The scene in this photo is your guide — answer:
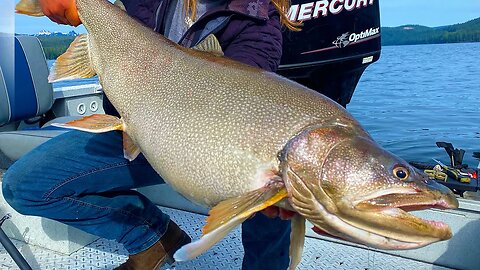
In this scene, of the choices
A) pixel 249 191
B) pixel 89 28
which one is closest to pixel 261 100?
pixel 249 191

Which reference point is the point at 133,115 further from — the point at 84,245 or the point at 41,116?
the point at 41,116

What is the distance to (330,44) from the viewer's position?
3959 millimetres

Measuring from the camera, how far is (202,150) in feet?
5.60

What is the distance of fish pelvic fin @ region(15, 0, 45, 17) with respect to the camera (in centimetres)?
231

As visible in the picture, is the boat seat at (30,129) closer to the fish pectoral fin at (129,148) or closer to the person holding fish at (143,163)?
the person holding fish at (143,163)

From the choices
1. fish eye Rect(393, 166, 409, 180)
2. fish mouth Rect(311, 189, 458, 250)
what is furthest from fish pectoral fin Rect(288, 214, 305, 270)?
fish eye Rect(393, 166, 409, 180)

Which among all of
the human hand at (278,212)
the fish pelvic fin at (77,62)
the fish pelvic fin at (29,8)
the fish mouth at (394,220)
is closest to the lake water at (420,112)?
the fish pelvic fin at (29,8)

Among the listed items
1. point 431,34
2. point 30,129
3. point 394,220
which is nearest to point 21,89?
point 30,129

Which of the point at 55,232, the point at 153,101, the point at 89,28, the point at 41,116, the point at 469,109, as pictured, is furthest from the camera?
the point at 469,109

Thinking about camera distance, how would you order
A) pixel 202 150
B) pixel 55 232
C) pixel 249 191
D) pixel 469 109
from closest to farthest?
pixel 249 191 → pixel 202 150 → pixel 55 232 → pixel 469 109

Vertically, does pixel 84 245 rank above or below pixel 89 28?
below

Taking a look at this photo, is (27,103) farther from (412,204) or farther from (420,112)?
(420,112)

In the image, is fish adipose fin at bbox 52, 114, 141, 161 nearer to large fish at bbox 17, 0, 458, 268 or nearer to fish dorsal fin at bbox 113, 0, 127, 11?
large fish at bbox 17, 0, 458, 268

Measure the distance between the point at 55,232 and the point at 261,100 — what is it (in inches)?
83.4
